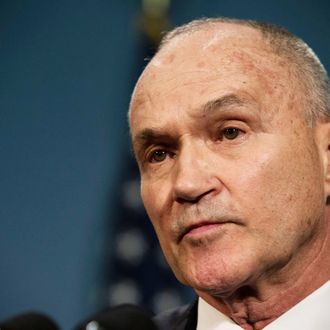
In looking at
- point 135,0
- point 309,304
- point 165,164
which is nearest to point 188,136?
point 165,164

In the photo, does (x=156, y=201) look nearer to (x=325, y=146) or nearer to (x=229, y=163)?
(x=229, y=163)

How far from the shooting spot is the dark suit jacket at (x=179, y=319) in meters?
2.07

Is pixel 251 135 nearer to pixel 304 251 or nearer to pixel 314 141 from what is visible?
pixel 314 141

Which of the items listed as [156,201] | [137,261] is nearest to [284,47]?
[156,201]

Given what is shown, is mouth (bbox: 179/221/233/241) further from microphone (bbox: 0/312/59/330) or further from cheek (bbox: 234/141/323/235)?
microphone (bbox: 0/312/59/330)

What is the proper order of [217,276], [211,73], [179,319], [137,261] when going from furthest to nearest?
[137,261] < [179,319] < [211,73] < [217,276]

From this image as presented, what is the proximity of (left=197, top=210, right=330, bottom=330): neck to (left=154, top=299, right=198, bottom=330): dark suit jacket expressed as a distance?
23 cm

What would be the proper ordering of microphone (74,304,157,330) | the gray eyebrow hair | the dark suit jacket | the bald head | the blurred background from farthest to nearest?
the blurred background < the dark suit jacket < the bald head < the gray eyebrow hair < microphone (74,304,157,330)

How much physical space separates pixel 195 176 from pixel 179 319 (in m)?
0.62

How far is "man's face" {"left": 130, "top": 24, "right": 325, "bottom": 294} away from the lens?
1.69 m

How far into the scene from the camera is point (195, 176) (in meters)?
1.69

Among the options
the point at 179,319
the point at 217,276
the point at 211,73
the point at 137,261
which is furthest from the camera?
the point at 137,261

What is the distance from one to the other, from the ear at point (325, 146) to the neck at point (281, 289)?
11 centimetres

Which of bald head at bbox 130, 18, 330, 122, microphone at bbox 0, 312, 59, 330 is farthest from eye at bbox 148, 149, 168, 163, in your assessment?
microphone at bbox 0, 312, 59, 330
